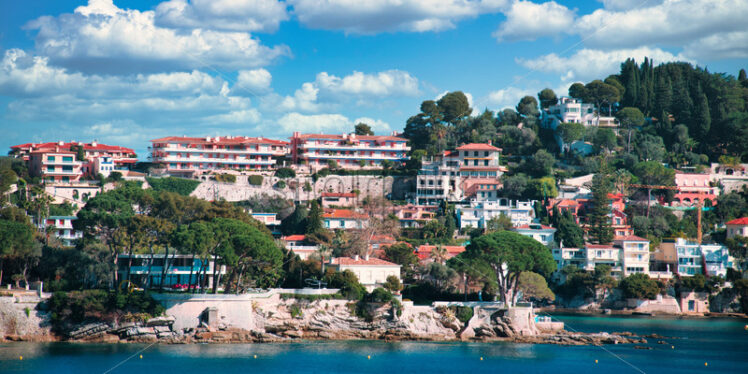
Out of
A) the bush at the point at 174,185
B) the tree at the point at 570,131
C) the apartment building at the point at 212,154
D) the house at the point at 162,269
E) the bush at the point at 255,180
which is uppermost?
the tree at the point at 570,131

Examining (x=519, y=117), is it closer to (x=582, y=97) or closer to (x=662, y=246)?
(x=582, y=97)

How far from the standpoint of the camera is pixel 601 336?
5103cm

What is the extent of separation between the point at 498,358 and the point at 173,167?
1950 inches

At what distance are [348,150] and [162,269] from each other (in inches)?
1583

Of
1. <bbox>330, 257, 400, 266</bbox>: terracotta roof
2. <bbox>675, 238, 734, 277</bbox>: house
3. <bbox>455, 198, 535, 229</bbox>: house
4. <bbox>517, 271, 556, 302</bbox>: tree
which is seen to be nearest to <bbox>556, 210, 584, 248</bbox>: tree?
<bbox>455, 198, 535, 229</bbox>: house

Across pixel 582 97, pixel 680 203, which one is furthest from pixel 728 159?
pixel 582 97

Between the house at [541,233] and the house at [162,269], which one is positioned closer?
the house at [162,269]

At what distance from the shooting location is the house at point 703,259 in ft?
231

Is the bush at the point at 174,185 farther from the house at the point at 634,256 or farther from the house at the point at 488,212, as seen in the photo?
the house at the point at 634,256

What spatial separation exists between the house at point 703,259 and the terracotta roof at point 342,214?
1033 inches

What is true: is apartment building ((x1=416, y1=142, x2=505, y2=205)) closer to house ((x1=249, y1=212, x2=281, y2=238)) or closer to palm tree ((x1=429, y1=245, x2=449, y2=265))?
house ((x1=249, y1=212, x2=281, y2=238))

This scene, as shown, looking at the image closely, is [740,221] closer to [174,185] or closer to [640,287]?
[640,287]

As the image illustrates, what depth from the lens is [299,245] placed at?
227ft

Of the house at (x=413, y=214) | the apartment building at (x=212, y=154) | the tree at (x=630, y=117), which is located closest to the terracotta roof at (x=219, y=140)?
the apartment building at (x=212, y=154)
